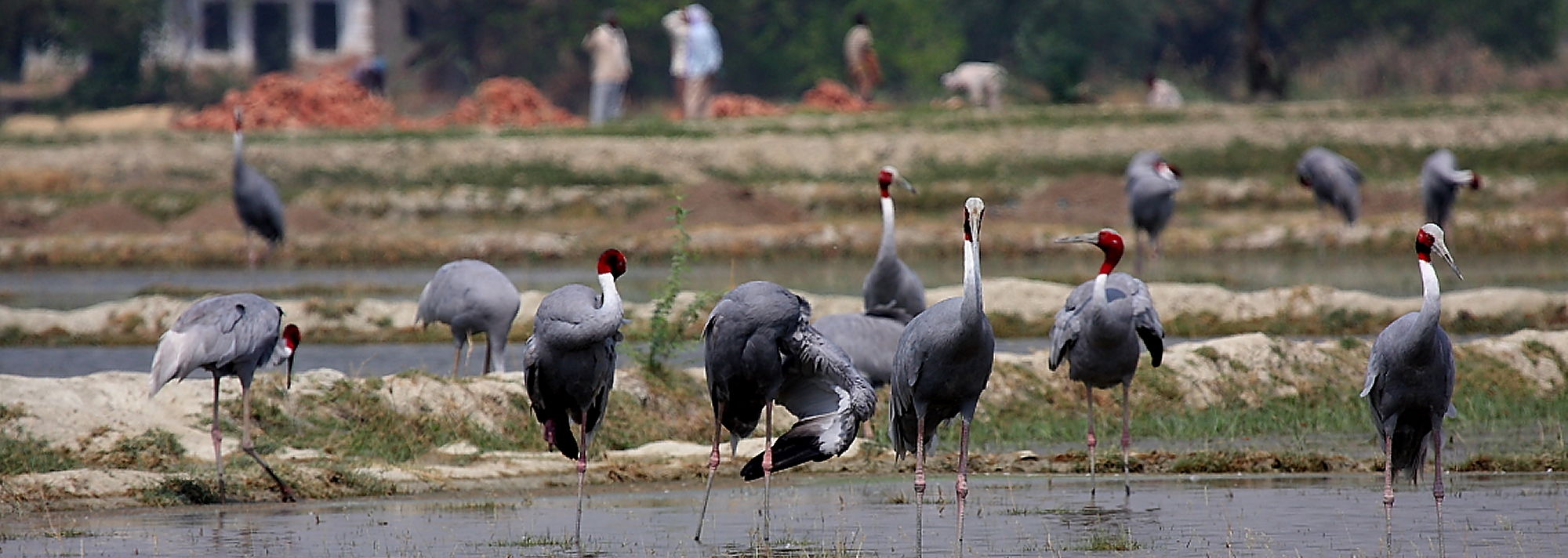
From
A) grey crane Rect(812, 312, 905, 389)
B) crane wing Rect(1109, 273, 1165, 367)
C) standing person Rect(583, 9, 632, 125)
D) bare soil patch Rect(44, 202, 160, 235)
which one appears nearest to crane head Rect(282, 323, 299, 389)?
grey crane Rect(812, 312, 905, 389)

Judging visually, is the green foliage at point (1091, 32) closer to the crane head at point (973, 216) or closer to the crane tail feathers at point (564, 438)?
the crane tail feathers at point (564, 438)

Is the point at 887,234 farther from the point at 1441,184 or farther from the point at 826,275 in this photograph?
the point at 1441,184

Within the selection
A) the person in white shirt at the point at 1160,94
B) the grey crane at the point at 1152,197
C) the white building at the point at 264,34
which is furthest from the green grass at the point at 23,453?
the white building at the point at 264,34

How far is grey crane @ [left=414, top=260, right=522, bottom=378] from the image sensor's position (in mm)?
15078

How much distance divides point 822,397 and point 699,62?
28.5m

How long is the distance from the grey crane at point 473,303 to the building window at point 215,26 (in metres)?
45.5

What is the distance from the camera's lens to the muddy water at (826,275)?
2355cm

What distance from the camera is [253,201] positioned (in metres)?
26.8

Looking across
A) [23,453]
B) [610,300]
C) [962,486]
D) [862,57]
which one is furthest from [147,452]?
[862,57]

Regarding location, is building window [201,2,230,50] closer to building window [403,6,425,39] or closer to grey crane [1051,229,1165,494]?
building window [403,6,425,39]

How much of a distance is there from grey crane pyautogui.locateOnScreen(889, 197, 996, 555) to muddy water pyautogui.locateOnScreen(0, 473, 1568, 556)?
570 mm

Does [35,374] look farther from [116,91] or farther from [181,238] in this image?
[116,91]

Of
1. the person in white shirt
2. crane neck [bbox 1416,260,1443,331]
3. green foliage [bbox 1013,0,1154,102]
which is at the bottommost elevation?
crane neck [bbox 1416,260,1443,331]

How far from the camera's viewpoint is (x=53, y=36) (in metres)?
52.3
